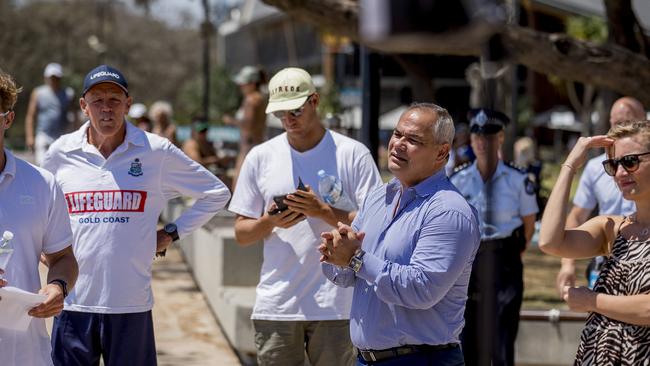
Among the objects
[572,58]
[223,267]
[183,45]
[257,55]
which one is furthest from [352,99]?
[183,45]

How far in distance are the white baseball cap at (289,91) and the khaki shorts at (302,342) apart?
1.17 m

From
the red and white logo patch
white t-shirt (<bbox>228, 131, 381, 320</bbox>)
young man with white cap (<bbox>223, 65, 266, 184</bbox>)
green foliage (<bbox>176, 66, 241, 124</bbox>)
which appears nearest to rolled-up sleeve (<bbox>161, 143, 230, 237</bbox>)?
white t-shirt (<bbox>228, 131, 381, 320</bbox>)

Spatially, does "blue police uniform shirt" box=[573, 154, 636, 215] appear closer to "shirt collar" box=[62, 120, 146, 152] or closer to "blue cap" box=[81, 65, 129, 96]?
"shirt collar" box=[62, 120, 146, 152]

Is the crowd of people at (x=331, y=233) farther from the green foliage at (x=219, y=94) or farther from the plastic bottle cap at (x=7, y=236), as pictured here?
the green foliage at (x=219, y=94)

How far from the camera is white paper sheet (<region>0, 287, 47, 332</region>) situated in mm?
4238

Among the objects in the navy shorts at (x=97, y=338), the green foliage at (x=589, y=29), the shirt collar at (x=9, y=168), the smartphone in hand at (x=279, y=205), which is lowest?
the navy shorts at (x=97, y=338)

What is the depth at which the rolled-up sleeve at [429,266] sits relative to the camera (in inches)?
170

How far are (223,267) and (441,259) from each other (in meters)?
5.77

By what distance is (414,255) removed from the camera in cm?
441

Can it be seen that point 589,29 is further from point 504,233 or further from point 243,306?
point 504,233

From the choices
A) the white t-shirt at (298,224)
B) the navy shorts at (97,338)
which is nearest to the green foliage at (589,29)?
the white t-shirt at (298,224)

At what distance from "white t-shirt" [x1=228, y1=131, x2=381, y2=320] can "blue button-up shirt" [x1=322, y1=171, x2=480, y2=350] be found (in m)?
1.15

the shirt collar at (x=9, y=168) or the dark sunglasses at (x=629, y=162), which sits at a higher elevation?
the dark sunglasses at (x=629, y=162)

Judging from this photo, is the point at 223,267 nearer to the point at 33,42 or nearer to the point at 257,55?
the point at 33,42
